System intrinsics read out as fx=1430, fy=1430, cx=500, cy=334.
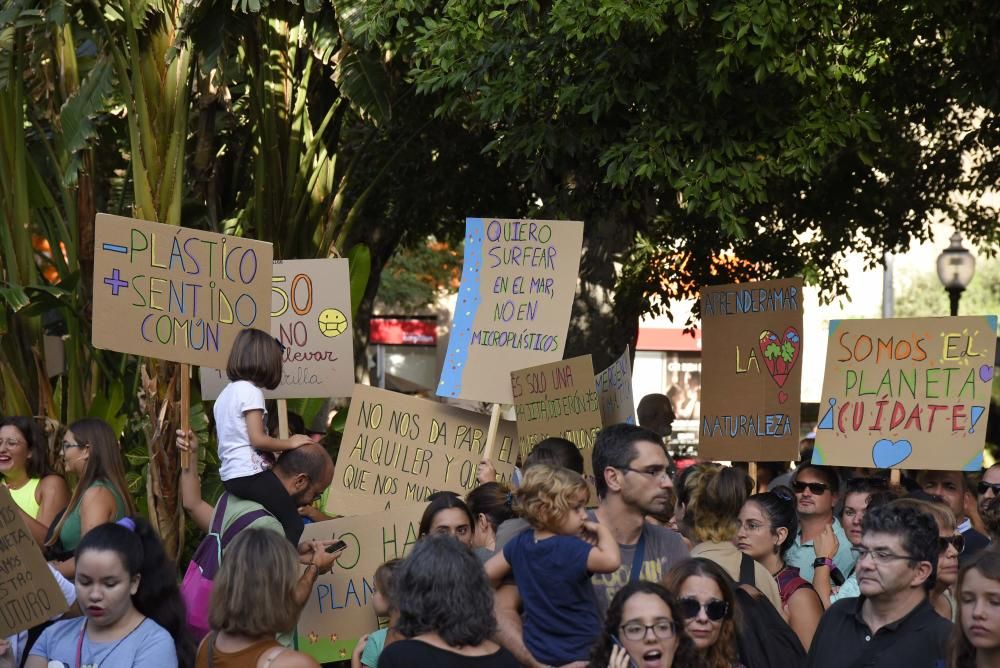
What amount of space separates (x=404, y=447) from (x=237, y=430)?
1679 mm

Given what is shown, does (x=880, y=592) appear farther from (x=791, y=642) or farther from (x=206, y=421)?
(x=206, y=421)

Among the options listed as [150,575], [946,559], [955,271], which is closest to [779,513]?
[946,559]

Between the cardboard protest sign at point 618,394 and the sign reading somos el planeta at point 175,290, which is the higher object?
the sign reading somos el planeta at point 175,290

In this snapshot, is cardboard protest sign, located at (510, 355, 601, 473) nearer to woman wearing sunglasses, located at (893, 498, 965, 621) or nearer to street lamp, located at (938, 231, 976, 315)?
woman wearing sunglasses, located at (893, 498, 965, 621)

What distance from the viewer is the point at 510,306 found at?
27.3ft

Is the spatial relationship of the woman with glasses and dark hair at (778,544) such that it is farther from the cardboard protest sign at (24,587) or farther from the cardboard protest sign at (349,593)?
the cardboard protest sign at (24,587)

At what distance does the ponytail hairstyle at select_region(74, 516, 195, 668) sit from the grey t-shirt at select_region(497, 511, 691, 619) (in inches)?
46.6

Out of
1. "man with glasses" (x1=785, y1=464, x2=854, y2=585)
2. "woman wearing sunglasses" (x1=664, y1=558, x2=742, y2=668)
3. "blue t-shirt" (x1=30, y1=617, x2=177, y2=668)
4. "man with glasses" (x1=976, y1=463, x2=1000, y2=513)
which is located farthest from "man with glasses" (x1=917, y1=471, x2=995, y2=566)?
"blue t-shirt" (x1=30, y1=617, x2=177, y2=668)

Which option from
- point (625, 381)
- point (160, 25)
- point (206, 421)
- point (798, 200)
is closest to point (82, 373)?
→ point (206, 421)

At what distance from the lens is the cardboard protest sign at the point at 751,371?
818cm

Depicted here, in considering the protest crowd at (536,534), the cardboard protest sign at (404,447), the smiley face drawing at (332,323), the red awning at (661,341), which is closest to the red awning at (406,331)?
the red awning at (661,341)

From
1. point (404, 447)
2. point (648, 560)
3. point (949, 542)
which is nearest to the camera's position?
point (648, 560)

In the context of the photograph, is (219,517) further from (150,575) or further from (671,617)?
(671,617)

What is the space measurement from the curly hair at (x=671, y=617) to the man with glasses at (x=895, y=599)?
1.73 ft
